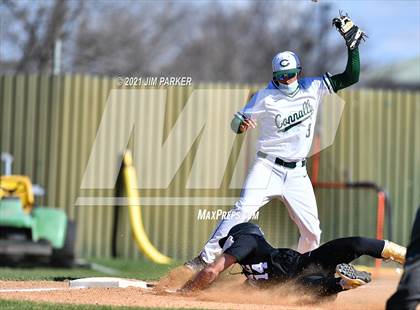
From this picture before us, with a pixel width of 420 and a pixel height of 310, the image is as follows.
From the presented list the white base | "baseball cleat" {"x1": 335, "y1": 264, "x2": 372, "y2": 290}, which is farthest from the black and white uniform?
the white base

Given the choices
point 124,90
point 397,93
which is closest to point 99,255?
point 124,90

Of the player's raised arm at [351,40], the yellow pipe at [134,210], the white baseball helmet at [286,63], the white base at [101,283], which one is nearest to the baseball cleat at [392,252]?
the player's raised arm at [351,40]

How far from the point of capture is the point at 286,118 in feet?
36.9

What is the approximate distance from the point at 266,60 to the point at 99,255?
991 inches

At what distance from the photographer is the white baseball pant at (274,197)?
10969 mm

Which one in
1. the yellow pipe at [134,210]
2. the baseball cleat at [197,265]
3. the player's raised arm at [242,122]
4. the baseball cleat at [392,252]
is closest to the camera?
the baseball cleat at [392,252]

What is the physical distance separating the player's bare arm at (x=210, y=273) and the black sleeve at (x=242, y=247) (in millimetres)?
50

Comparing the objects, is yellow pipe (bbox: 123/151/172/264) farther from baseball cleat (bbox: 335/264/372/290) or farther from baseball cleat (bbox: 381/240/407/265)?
baseball cleat (bbox: 335/264/372/290)

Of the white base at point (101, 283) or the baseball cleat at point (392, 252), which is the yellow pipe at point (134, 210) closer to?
the white base at point (101, 283)

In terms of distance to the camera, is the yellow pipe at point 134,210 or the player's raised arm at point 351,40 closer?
the player's raised arm at point 351,40

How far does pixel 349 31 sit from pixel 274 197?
1969mm

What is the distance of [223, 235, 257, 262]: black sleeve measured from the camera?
9.67 meters

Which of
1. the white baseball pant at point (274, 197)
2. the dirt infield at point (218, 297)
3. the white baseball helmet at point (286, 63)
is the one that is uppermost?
the white baseball helmet at point (286, 63)

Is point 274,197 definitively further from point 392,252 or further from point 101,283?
point 101,283
